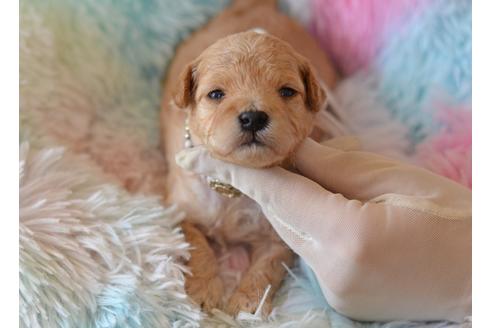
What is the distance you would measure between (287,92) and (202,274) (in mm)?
638

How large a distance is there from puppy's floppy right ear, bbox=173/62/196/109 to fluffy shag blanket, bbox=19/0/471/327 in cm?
38

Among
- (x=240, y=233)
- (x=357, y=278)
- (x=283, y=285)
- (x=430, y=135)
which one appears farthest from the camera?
(x=430, y=135)

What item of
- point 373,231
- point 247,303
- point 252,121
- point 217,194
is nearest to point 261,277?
point 247,303

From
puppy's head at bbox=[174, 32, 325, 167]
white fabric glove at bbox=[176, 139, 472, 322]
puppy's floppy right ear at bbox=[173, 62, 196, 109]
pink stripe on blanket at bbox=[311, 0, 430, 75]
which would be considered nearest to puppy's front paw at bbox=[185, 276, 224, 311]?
white fabric glove at bbox=[176, 139, 472, 322]

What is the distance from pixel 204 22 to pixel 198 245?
1.20 meters

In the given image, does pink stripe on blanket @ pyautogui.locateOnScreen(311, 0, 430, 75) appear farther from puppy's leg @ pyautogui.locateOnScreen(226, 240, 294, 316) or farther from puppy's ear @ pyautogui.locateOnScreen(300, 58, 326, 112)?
puppy's leg @ pyautogui.locateOnScreen(226, 240, 294, 316)

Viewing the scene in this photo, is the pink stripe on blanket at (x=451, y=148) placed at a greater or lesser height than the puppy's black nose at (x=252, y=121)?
lesser

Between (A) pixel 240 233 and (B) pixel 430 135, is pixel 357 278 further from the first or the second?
(B) pixel 430 135

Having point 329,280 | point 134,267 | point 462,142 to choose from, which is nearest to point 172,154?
point 134,267

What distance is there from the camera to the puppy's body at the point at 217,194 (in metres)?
1.64

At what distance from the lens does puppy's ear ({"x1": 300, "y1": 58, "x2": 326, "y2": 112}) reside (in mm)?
1772

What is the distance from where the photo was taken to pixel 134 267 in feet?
5.45

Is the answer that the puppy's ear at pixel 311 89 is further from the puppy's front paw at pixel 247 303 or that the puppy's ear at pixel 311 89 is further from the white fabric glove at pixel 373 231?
the puppy's front paw at pixel 247 303

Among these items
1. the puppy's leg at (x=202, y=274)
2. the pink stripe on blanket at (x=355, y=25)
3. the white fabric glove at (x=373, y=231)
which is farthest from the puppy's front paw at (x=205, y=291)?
the pink stripe on blanket at (x=355, y=25)
